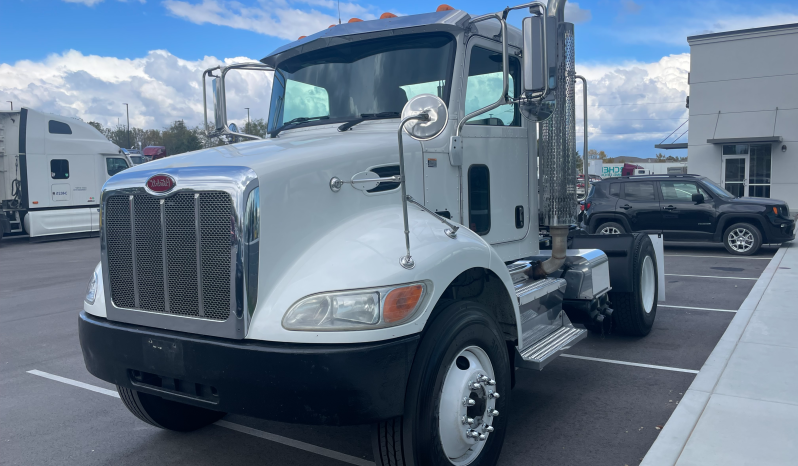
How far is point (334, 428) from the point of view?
172 inches

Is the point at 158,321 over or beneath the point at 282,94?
beneath

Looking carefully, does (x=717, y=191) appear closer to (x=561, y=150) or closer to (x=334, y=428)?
(x=561, y=150)

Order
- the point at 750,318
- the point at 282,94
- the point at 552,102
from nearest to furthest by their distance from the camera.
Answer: the point at 552,102 < the point at 282,94 < the point at 750,318

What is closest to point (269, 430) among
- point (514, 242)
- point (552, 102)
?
point (514, 242)

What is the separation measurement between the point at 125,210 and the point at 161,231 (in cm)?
33

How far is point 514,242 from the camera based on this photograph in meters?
4.80

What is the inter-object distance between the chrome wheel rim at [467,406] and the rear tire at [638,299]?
337 cm

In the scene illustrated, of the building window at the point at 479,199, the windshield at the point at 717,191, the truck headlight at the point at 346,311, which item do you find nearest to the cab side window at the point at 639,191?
the windshield at the point at 717,191

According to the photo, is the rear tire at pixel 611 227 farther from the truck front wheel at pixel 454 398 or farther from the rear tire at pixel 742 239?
the truck front wheel at pixel 454 398

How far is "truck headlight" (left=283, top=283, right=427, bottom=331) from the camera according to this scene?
9.16 feet

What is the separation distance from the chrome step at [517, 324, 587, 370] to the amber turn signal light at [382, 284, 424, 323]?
1280mm

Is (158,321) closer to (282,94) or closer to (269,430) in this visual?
(269,430)

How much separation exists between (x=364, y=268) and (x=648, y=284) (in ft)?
16.6

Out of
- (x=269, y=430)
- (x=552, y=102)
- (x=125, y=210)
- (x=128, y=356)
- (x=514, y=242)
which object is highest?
(x=552, y=102)
